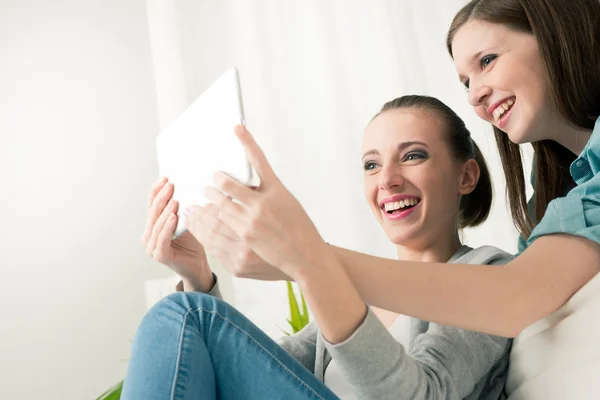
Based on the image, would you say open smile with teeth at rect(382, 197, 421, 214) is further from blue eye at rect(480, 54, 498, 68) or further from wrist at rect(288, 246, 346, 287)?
wrist at rect(288, 246, 346, 287)

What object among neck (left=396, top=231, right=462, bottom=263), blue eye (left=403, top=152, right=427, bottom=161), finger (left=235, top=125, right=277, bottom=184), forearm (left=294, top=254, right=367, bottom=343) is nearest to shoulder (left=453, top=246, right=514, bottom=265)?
neck (left=396, top=231, right=462, bottom=263)

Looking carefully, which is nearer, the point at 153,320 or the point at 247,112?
the point at 153,320

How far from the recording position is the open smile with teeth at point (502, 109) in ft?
4.35

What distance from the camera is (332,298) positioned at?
2.97ft

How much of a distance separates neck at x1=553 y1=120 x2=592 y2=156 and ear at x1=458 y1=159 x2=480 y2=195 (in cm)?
18

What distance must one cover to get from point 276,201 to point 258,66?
2047 millimetres

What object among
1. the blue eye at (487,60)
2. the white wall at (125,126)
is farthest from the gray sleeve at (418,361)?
the white wall at (125,126)

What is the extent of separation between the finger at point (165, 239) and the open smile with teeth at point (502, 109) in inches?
26.5

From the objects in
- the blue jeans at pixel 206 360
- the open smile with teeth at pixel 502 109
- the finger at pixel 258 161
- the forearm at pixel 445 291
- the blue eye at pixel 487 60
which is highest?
the blue eye at pixel 487 60

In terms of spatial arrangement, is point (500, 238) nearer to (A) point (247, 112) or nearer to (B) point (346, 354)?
(A) point (247, 112)

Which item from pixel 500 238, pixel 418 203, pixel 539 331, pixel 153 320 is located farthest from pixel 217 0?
pixel 539 331

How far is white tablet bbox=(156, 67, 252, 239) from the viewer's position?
3.25 feet

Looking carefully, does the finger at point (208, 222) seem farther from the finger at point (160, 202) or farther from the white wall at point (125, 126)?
the white wall at point (125, 126)

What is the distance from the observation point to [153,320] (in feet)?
3.62
